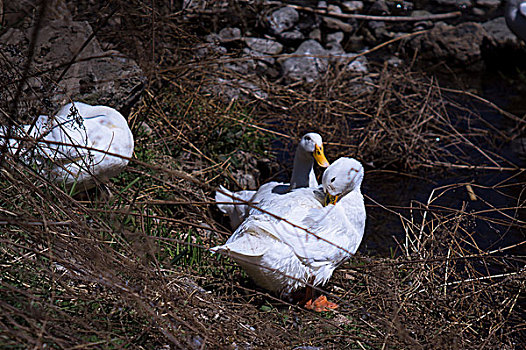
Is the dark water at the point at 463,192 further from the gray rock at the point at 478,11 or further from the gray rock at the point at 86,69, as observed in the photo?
the gray rock at the point at 478,11

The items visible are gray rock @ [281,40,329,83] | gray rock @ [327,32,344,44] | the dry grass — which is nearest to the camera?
the dry grass

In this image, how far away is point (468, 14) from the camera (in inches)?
336

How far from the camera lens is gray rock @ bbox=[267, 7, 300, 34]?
7.16 m

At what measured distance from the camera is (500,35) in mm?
7395

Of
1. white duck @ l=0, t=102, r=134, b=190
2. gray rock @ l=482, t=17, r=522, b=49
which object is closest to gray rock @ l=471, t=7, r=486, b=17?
gray rock @ l=482, t=17, r=522, b=49

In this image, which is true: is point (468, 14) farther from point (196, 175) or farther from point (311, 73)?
point (196, 175)

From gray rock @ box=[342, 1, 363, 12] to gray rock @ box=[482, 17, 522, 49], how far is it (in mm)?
1811

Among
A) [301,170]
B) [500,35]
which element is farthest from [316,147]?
[500,35]

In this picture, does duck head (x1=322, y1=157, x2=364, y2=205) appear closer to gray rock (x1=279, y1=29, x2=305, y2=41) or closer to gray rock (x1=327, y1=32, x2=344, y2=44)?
gray rock (x1=279, y1=29, x2=305, y2=41)

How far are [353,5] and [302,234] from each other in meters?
6.15

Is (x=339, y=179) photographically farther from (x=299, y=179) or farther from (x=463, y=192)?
(x=463, y=192)

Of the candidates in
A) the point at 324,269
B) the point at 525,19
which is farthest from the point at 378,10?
the point at 324,269

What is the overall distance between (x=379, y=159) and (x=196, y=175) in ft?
6.03

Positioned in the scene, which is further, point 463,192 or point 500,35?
point 500,35
